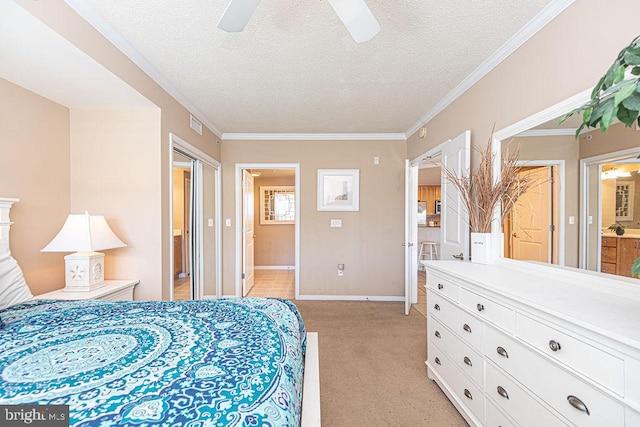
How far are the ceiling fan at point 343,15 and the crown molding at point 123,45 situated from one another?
92 cm

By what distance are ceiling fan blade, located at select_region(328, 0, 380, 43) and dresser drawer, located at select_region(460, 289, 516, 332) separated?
4.98ft

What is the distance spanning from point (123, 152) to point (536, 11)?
3.10 m

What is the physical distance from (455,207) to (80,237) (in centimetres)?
299

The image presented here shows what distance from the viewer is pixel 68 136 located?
234cm

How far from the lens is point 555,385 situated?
1073mm

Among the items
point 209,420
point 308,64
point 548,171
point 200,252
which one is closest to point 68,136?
point 200,252

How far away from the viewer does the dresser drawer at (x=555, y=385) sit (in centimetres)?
91

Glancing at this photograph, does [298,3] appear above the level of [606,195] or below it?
above

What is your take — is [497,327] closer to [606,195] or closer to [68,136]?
[606,195]

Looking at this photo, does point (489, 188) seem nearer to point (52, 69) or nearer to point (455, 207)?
point (455, 207)

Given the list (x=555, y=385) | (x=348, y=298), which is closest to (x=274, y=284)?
(x=348, y=298)

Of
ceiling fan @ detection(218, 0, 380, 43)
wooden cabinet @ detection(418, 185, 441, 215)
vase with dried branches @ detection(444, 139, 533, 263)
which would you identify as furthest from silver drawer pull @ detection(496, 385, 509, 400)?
wooden cabinet @ detection(418, 185, 441, 215)

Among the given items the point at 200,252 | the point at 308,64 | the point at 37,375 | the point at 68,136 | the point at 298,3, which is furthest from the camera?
the point at 200,252

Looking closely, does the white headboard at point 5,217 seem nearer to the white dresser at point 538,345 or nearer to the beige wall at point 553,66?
the white dresser at point 538,345
